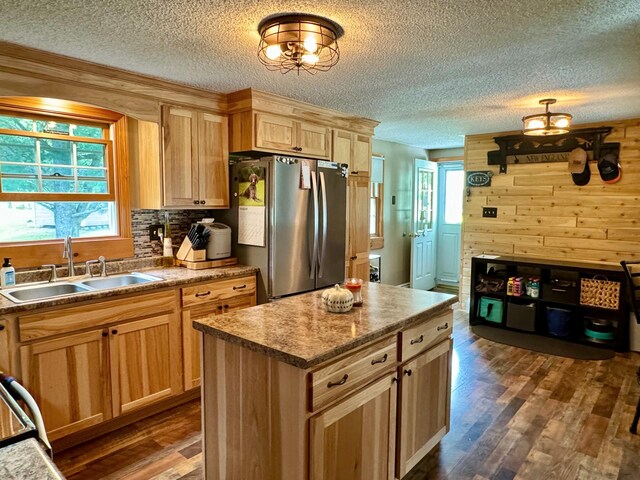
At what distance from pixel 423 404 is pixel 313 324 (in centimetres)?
80

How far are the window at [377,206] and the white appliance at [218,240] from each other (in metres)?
2.68

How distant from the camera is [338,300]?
6.63ft

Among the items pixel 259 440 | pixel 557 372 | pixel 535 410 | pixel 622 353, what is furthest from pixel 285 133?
pixel 622 353

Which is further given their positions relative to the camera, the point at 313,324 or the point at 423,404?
the point at 423,404

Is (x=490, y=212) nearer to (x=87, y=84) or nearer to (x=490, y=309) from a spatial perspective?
(x=490, y=309)

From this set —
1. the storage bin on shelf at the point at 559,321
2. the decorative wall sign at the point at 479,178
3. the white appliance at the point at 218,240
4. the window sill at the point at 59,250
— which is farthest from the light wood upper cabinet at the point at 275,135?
the storage bin on shelf at the point at 559,321

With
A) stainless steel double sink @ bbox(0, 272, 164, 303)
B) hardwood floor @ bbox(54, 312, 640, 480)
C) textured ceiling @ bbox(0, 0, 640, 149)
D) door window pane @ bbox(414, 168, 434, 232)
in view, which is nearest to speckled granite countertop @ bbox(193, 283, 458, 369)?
hardwood floor @ bbox(54, 312, 640, 480)

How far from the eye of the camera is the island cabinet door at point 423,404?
2.02 m

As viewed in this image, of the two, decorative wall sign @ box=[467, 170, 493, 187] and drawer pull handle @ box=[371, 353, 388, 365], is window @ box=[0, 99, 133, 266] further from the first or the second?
decorative wall sign @ box=[467, 170, 493, 187]

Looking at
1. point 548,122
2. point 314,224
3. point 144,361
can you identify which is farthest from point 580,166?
point 144,361

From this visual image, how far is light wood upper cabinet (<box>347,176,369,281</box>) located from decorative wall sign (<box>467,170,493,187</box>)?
157 centimetres

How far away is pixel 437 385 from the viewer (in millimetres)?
2273

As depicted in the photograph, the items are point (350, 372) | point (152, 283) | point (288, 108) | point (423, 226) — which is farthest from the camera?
point (423, 226)

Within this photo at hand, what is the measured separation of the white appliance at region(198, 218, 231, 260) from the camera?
3309mm
